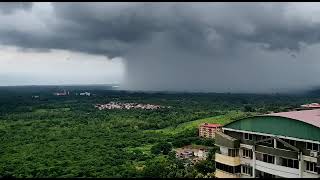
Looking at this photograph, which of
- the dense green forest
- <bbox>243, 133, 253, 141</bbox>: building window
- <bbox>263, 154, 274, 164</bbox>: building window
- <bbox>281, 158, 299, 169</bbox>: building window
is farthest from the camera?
the dense green forest

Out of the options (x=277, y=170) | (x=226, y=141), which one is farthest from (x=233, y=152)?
(x=277, y=170)

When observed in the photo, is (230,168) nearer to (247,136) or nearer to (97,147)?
(247,136)

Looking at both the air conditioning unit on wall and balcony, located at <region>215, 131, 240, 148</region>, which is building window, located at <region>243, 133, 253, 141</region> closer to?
balcony, located at <region>215, 131, 240, 148</region>

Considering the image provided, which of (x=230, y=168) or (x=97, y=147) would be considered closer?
(x=230, y=168)

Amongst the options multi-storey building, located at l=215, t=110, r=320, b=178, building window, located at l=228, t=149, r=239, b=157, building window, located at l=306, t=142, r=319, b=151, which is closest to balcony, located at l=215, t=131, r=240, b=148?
multi-storey building, located at l=215, t=110, r=320, b=178

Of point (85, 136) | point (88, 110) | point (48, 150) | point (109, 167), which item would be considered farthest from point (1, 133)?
point (88, 110)

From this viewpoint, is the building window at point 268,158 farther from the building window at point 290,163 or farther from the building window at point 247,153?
the building window at point 247,153

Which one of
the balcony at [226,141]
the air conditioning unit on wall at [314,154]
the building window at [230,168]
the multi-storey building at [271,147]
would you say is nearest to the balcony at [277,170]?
the multi-storey building at [271,147]

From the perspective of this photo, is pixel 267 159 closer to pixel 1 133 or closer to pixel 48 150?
pixel 48 150
